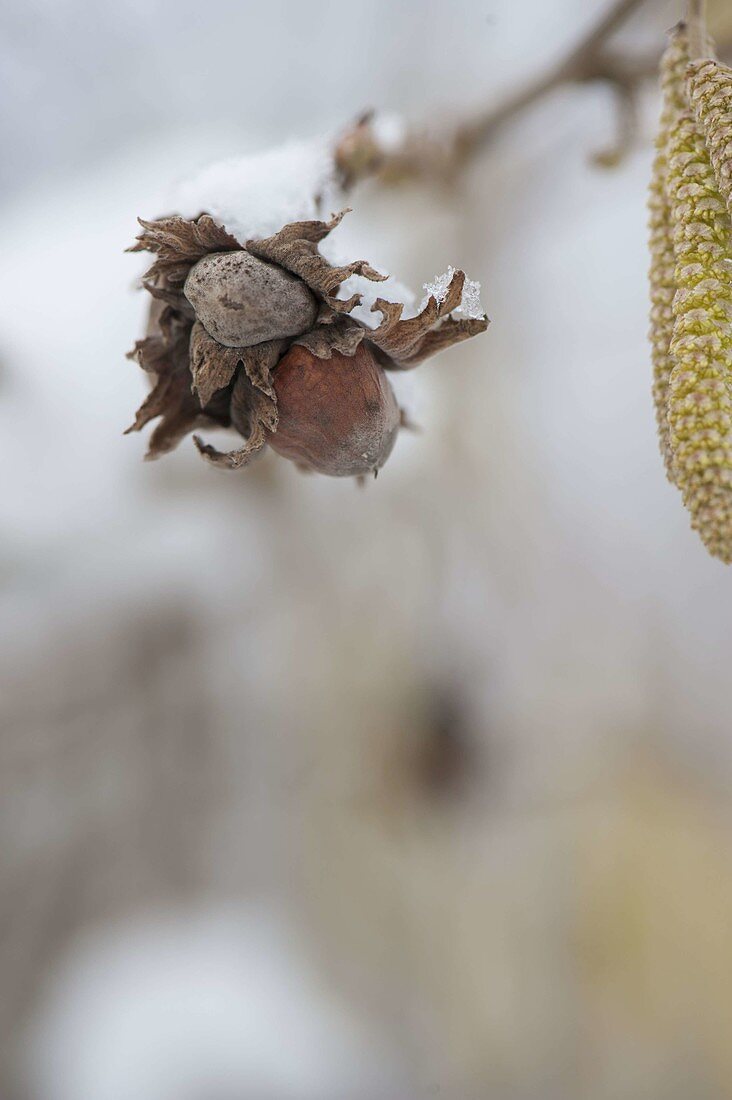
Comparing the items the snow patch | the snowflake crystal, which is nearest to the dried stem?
the snow patch

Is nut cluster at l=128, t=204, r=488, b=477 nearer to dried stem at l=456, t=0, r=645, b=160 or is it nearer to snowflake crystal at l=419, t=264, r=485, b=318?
snowflake crystal at l=419, t=264, r=485, b=318

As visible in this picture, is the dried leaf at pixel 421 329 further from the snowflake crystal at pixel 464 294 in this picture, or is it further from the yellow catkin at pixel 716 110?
the yellow catkin at pixel 716 110

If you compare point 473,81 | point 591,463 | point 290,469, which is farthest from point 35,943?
point 473,81

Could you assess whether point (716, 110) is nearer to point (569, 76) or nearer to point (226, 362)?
point (226, 362)

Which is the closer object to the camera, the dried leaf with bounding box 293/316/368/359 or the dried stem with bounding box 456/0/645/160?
the dried leaf with bounding box 293/316/368/359

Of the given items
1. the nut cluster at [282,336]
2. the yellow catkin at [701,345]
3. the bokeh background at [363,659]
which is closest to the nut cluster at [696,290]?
the yellow catkin at [701,345]

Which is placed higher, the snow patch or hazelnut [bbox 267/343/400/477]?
the snow patch
